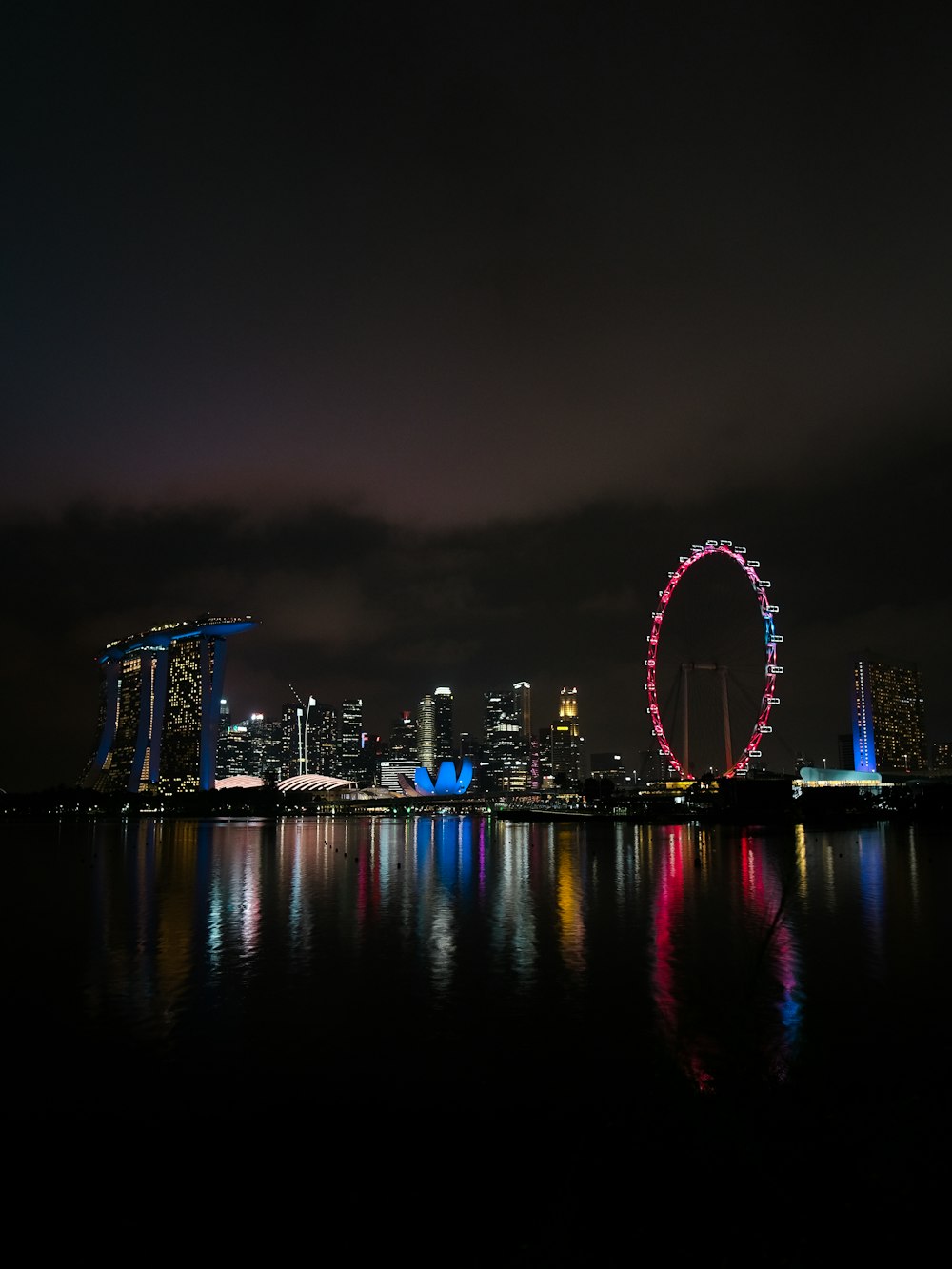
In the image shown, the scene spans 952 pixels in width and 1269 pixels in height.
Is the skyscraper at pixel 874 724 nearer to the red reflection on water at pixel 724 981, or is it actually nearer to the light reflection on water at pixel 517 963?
the light reflection on water at pixel 517 963

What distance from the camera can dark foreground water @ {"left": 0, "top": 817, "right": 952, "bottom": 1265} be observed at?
948cm

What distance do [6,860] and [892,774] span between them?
16533 centimetres

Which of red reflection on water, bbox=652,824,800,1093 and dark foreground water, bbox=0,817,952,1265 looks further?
red reflection on water, bbox=652,824,800,1093

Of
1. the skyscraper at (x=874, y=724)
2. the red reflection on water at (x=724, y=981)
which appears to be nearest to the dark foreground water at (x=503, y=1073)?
the red reflection on water at (x=724, y=981)

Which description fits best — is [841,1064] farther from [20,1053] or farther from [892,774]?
[892,774]

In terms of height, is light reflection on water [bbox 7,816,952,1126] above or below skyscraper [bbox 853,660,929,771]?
below

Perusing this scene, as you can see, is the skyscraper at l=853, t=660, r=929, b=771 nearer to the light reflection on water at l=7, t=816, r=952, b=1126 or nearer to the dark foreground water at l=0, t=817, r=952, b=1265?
the light reflection on water at l=7, t=816, r=952, b=1126

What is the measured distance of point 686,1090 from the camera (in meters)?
13.7

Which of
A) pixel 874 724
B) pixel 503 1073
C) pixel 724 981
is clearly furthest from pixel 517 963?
pixel 874 724

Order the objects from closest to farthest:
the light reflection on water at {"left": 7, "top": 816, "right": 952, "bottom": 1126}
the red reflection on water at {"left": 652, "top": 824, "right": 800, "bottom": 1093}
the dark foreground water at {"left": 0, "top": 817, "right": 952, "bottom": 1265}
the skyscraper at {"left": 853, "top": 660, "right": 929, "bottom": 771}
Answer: the dark foreground water at {"left": 0, "top": 817, "right": 952, "bottom": 1265}
the red reflection on water at {"left": 652, "top": 824, "right": 800, "bottom": 1093}
the light reflection on water at {"left": 7, "top": 816, "right": 952, "bottom": 1126}
the skyscraper at {"left": 853, "top": 660, "right": 929, "bottom": 771}

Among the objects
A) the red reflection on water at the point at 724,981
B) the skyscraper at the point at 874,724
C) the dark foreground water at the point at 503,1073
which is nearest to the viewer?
the dark foreground water at the point at 503,1073

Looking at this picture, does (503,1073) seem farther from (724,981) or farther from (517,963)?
(517,963)

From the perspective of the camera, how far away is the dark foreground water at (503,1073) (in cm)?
948

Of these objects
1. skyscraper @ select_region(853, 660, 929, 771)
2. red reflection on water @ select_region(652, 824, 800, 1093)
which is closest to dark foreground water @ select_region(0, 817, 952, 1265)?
red reflection on water @ select_region(652, 824, 800, 1093)
